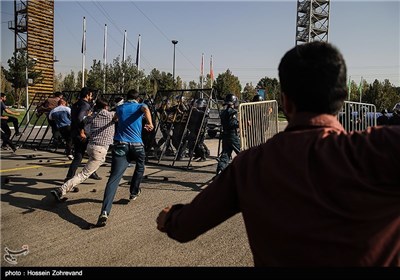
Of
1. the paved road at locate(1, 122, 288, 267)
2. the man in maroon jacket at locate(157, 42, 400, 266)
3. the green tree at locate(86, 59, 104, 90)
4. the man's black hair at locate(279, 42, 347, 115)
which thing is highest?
the green tree at locate(86, 59, 104, 90)

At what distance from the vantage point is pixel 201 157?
35.3 feet

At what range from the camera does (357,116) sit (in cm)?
859

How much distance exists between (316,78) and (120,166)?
4.51 m

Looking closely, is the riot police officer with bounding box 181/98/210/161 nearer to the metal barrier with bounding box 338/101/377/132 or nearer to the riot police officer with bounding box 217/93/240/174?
the riot police officer with bounding box 217/93/240/174

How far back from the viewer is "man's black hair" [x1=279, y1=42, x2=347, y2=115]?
1326 mm

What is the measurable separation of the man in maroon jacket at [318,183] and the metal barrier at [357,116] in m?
7.18

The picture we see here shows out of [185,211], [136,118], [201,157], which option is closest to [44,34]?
[201,157]

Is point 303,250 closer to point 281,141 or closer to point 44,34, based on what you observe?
point 281,141

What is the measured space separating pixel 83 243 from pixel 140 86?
2743 centimetres

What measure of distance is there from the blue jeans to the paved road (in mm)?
310

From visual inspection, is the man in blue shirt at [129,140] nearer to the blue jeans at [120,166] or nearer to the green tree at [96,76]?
the blue jeans at [120,166]

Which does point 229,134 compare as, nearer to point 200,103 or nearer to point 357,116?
point 200,103

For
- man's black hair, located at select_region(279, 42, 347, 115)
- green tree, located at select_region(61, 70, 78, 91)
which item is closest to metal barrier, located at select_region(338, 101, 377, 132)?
man's black hair, located at select_region(279, 42, 347, 115)

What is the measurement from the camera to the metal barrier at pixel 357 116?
8119 mm
